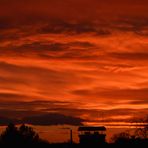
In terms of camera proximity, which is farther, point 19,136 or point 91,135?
point 19,136

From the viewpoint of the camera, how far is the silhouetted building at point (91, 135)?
11112cm

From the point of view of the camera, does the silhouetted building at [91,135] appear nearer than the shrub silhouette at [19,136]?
Yes

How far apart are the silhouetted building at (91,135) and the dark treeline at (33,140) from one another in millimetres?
1086

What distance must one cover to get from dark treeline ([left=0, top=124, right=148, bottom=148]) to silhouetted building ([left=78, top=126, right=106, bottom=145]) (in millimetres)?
1086

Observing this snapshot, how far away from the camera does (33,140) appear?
132 meters

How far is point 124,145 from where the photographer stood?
339 feet

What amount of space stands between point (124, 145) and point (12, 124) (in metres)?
37.1

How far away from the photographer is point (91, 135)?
113 metres

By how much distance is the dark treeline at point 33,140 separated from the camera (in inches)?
4175

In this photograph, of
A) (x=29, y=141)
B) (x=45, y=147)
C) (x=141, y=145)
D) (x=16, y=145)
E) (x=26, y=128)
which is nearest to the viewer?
(x=141, y=145)

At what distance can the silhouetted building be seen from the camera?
111 metres

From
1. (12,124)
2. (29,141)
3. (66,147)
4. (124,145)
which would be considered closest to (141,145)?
(124,145)

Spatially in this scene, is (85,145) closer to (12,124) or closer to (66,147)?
(66,147)

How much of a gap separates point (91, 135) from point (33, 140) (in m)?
22.4
